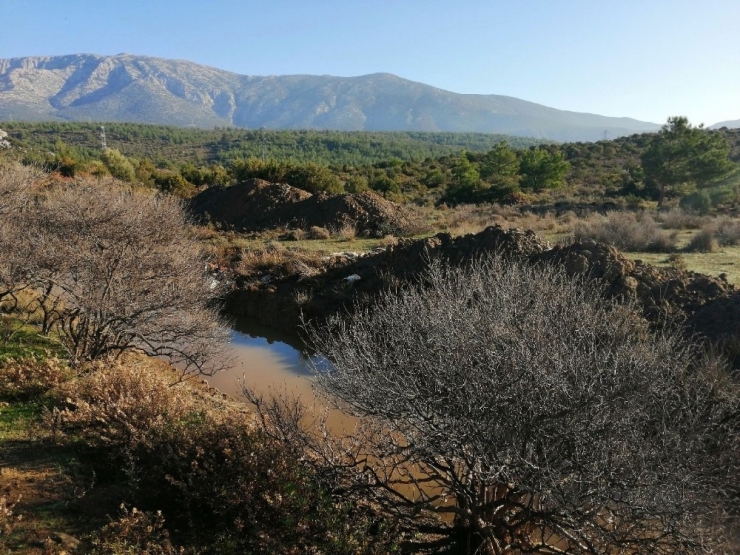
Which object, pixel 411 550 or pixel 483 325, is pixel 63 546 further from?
pixel 483 325

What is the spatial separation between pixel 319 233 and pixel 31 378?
14.5 metres

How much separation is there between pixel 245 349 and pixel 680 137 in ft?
96.2

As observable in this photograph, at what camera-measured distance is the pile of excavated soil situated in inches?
901

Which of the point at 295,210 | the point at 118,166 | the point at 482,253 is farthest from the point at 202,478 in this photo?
the point at 118,166

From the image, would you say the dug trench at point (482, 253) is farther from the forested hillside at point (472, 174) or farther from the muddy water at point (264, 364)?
the forested hillside at point (472, 174)

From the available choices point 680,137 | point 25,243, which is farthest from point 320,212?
point 680,137

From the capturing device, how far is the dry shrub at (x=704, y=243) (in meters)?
15.5

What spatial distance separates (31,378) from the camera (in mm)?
7711

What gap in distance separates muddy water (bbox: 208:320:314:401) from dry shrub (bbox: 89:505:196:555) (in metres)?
3.96

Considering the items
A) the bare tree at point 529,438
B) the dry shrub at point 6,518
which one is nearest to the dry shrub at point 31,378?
the dry shrub at point 6,518

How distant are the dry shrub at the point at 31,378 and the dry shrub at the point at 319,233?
45.7ft

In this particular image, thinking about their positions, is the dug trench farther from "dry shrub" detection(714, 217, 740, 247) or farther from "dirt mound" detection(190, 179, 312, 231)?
"dirt mound" detection(190, 179, 312, 231)

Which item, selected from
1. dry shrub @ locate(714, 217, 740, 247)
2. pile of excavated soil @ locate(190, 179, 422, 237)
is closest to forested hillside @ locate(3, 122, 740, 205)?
pile of excavated soil @ locate(190, 179, 422, 237)

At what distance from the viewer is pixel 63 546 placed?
14.6 ft
